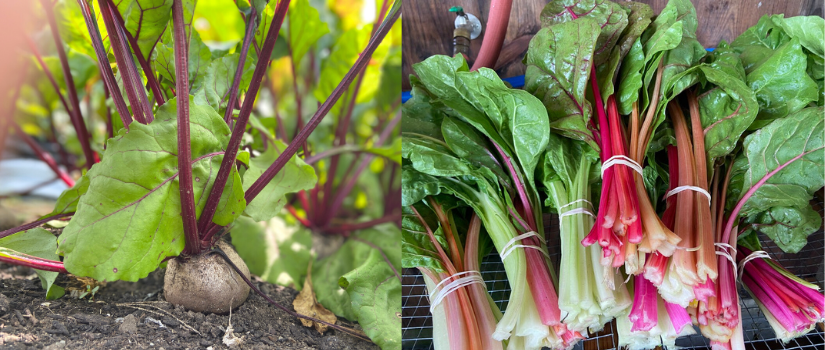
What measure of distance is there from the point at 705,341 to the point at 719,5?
2.36ft

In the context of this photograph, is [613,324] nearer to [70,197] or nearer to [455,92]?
[455,92]

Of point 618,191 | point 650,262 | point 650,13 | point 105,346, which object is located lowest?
point 105,346

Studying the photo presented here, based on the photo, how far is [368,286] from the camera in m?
0.65

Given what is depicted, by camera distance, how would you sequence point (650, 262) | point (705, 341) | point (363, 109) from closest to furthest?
point (650, 262), point (705, 341), point (363, 109)

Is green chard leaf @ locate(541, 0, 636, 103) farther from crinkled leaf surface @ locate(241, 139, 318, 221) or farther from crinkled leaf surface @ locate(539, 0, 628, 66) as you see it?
crinkled leaf surface @ locate(241, 139, 318, 221)

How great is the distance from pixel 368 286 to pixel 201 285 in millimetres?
218

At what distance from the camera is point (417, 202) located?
32.5 inches

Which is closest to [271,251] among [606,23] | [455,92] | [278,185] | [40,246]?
[278,185]

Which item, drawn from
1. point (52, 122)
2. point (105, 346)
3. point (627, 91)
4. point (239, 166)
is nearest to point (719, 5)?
point (627, 91)

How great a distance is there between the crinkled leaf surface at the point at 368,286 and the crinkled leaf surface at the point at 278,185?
13 centimetres

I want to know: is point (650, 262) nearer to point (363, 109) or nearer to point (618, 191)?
point (618, 191)

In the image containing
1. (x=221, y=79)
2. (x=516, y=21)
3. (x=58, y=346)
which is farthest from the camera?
(x=516, y=21)

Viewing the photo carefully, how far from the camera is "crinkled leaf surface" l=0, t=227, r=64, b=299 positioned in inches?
21.0

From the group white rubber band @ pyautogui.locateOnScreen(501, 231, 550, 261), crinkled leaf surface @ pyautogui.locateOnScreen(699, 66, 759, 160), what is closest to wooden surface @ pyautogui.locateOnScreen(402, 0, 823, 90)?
crinkled leaf surface @ pyautogui.locateOnScreen(699, 66, 759, 160)
